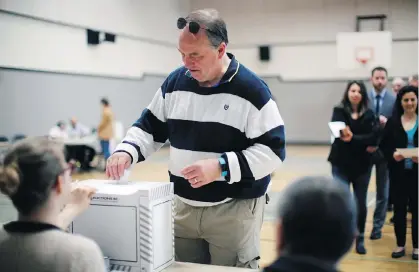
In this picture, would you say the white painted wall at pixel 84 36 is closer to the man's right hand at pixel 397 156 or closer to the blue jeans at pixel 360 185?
the blue jeans at pixel 360 185

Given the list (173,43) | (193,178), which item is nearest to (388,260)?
(193,178)

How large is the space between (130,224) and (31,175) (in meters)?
0.50

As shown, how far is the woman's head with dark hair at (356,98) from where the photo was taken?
191 inches

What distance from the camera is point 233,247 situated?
81.7 inches

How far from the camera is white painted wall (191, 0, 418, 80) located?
47.4 feet

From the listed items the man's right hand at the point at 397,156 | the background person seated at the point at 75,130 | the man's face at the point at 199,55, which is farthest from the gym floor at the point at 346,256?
the background person seated at the point at 75,130

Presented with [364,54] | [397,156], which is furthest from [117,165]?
[364,54]

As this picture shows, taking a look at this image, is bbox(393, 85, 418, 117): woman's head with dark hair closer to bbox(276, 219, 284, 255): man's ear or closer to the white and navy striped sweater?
the white and navy striped sweater

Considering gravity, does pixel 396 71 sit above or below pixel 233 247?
above

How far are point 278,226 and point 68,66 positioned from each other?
35.7ft

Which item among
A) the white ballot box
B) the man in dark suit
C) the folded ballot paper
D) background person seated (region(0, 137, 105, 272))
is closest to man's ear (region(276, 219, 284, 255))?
background person seated (region(0, 137, 105, 272))

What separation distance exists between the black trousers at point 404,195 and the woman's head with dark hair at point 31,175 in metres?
3.81

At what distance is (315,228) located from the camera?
3.43ft

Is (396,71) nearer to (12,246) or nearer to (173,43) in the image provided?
(173,43)
